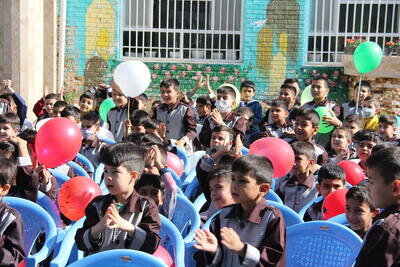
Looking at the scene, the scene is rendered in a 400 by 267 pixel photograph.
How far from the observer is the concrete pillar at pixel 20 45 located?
430 inches

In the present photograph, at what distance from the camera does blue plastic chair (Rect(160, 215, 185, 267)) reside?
360cm

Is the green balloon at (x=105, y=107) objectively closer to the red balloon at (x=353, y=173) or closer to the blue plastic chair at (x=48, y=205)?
the red balloon at (x=353, y=173)

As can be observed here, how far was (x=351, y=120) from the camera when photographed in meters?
6.83

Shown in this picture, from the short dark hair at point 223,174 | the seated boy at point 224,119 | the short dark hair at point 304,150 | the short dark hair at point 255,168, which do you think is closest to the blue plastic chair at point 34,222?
the short dark hair at point 223,174

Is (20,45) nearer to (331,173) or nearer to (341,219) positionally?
(331,173)

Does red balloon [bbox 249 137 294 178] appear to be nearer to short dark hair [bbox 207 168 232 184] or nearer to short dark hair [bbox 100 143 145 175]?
A: short dark hair [bbox 207 168 232 184]

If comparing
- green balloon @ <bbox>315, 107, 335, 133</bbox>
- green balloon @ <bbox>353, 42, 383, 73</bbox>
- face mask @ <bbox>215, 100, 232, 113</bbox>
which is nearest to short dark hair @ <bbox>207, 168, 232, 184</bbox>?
green balloon @ <bbox>315, 107, 335, 133</bbox>

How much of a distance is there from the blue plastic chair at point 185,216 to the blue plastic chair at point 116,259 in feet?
4.66

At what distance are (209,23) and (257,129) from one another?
5414 mm

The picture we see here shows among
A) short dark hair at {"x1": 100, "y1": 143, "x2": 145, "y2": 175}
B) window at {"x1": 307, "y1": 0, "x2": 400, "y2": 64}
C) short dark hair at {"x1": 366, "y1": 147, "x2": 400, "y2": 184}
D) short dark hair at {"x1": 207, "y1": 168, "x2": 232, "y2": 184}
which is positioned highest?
window at {"x1": 307, "y1": 0, "x2": 400, "y2": 64}

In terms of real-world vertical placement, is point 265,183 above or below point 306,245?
above

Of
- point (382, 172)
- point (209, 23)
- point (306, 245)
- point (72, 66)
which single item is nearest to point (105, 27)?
point (72, 66)

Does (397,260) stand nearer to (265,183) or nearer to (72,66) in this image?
(265,183)

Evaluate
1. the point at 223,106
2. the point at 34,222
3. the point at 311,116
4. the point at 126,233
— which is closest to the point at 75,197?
the point at 34,222
